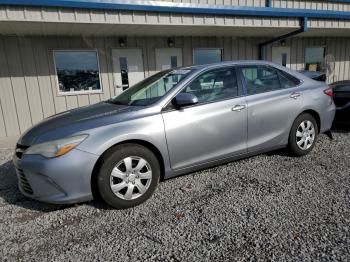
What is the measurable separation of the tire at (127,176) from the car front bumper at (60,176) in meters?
0.15

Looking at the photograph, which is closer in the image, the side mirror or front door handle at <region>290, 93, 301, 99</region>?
the side mirror

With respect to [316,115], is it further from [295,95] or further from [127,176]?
[127,176]

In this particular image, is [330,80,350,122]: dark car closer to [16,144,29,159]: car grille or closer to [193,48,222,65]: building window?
Answer: [193,48,222,65]: building window

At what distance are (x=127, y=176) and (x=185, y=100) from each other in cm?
106

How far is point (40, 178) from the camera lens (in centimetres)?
250

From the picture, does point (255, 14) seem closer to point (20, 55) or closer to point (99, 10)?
point (99, 10)

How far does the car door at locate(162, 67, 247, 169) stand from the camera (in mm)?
2933

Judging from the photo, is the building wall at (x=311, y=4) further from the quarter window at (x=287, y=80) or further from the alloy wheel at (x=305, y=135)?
the alloy wheel at (x=305, y=135)

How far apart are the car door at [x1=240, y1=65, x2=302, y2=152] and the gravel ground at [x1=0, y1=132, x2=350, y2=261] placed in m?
0.50

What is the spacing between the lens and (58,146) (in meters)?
2.48

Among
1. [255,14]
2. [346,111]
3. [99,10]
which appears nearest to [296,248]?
[346,111]

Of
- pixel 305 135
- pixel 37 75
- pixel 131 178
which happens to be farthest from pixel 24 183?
pixel 37 75

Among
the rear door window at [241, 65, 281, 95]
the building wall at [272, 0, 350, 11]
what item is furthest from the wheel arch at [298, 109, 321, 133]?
the building wall at [272, 0, 350, 11]

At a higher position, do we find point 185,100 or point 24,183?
point 185,100
